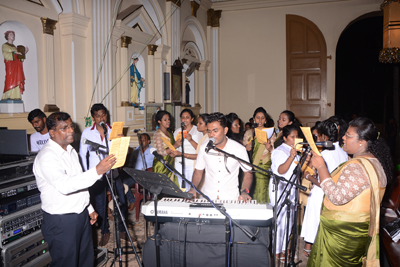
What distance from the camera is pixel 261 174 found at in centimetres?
436

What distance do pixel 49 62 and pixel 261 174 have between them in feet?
12.9

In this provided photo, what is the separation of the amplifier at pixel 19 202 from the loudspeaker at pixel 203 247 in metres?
1.36

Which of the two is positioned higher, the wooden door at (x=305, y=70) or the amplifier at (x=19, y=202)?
the wooden door at (x=305, y=70)

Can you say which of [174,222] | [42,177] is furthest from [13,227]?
[174,222]

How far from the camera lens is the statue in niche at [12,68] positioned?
453 centimetres

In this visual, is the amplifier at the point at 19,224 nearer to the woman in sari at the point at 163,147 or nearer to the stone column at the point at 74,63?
the woman in sari at the point at 163,147

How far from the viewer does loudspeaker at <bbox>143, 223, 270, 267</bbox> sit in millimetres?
2158

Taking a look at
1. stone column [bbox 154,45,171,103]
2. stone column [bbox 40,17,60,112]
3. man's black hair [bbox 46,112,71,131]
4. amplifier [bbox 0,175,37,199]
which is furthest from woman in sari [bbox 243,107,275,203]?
stone column [bbox 154,45,171,103]

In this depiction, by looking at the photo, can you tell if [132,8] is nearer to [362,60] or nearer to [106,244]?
[106,244]

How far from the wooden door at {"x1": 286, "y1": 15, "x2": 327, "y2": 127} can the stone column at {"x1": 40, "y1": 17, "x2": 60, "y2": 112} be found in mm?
7677

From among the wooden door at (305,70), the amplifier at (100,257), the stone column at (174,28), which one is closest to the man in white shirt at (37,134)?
the amplifier at (100,257)

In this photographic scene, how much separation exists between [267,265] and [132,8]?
6096 millimetres

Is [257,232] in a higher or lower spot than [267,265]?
higher

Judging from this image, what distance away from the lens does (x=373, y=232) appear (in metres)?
2.21
